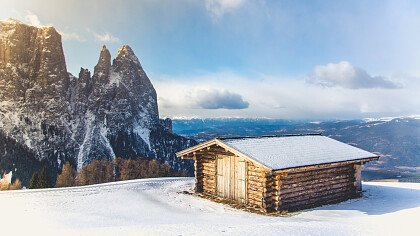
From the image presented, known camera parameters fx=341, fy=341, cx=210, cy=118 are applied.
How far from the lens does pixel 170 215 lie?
1627cm

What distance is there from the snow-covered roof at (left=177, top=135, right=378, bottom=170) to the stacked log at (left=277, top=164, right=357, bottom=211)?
0.56 metres

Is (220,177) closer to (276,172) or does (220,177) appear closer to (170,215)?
(276,172)

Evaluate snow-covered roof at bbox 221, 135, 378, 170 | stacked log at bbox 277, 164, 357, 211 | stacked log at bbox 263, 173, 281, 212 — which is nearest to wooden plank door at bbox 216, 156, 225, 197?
snow-covered roof at bbox 221, 135, 378, 170

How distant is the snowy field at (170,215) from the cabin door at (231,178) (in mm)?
1237

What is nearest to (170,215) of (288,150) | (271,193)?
(271,193)

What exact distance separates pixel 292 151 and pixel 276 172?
394cm

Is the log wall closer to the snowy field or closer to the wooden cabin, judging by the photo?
the wooden cabin

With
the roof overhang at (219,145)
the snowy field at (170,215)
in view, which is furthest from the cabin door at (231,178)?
the snowy field at (170,215)

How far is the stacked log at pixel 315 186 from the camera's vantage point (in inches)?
717

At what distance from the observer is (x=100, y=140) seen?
634ft

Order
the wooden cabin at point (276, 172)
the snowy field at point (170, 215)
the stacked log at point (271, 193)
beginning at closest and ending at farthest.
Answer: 1. the snowy field at point (170, 215)
2. the stacked log at point (271, 193)
3. the wooden cabin at point (276, 172)

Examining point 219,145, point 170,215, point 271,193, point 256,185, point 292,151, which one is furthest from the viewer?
point 292,151

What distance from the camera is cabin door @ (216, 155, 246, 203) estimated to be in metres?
19.4

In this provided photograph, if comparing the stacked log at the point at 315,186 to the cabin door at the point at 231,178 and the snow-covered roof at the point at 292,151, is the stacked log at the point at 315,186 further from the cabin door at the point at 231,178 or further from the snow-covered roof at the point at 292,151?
the cabin door at the point at 231,178
